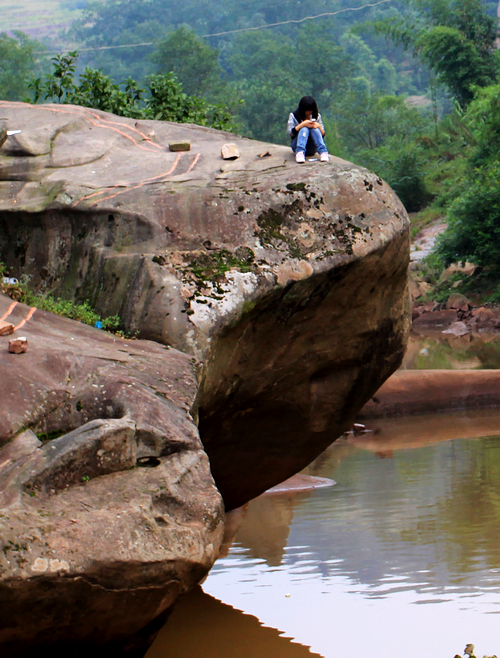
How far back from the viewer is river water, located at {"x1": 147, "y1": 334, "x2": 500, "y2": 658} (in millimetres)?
4832

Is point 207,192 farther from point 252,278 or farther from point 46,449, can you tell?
point 46,449

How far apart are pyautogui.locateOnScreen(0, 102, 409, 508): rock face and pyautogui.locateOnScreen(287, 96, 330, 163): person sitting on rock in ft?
0.42

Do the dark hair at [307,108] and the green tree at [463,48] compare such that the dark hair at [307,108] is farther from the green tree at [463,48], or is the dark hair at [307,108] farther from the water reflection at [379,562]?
the green tree at [463,48]

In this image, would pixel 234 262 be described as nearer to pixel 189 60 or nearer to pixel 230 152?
pixel 230 152

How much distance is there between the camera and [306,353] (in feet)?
18.9

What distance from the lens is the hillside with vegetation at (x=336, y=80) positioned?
1519 cm

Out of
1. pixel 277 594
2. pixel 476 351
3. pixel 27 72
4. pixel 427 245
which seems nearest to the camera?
pixel 277 594

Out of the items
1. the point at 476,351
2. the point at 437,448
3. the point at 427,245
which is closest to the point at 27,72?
the point at 427,245

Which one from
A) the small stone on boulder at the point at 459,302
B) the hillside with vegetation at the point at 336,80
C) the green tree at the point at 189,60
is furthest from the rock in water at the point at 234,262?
the green tree at the point at 189,60

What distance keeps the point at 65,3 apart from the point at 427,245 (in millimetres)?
92465

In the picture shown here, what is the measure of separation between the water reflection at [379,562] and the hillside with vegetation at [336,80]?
4.93 metres

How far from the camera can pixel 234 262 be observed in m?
5.19

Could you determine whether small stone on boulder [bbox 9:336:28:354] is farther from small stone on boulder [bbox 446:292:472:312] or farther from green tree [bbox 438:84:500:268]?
small stone on boulder [bbox 446:292:472:312]

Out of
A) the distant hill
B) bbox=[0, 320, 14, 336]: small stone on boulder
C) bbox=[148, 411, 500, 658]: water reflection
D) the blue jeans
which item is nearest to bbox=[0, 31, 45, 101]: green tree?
the distant hill
